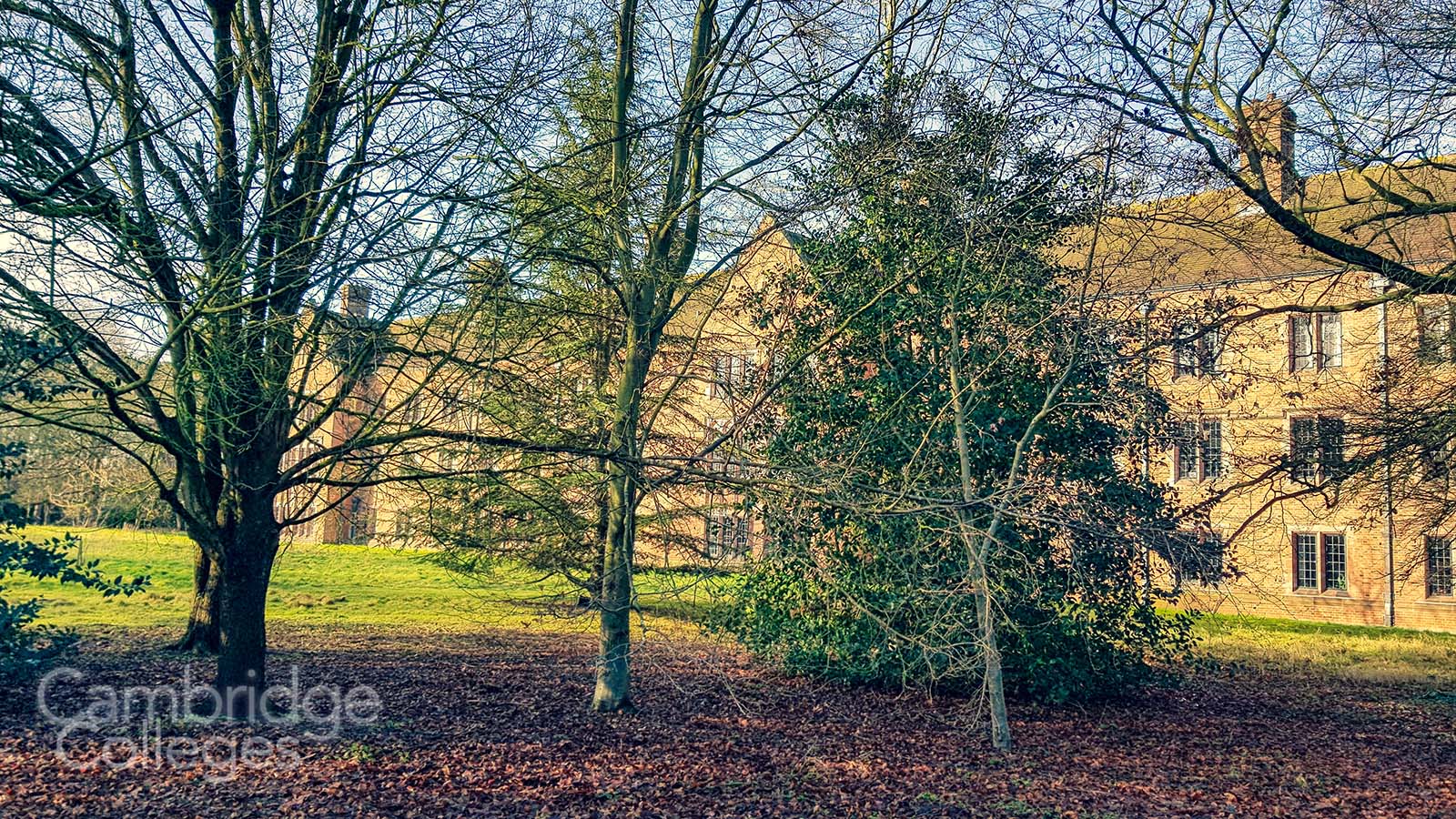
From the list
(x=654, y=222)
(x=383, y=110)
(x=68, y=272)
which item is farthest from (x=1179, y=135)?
(x=68, y=272)

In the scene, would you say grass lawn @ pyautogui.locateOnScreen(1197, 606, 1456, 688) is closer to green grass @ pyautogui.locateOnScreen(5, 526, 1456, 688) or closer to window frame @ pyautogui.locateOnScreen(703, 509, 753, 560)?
green grass @ pyautogui.locateOnScreen(5, 526, 1456, 688)

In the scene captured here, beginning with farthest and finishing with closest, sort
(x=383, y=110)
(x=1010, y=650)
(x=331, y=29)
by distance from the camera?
(x=1010, y=650) < (x=331, y=29) < (x=383, y=110)

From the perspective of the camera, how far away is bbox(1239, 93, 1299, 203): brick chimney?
9625mm

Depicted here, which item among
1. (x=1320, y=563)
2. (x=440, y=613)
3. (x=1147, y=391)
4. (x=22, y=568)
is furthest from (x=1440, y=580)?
(x=22, y=568)

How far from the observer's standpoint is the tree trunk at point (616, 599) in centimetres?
886

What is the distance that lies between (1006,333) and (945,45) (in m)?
2.86

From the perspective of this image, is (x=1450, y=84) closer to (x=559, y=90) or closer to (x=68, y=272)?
(x=559, y=90)

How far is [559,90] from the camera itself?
25.4ft

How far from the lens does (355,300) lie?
23.9ft

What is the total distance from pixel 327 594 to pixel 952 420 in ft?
57.9

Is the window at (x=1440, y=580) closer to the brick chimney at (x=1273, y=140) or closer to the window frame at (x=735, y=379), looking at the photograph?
the brick chimney at (x=1273, y=140)

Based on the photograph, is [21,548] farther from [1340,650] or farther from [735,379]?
[1340,650]

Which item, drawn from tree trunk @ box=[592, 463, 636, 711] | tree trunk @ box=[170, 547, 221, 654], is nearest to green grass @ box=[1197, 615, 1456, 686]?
tree trunk @ box=[592, 463, 636, 711]

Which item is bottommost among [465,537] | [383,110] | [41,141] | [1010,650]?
[1010,650]
